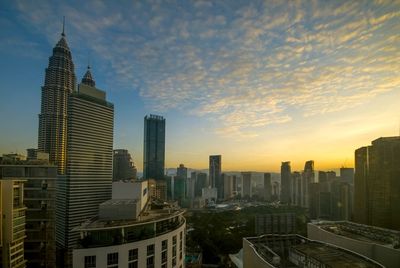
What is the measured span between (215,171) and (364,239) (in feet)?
205

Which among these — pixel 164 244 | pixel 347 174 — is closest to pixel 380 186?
pixel 164 244

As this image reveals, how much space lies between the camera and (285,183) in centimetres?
5844

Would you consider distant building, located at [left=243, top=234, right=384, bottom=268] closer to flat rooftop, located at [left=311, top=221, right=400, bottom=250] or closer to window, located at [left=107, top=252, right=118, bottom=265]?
flat rooftop, located at [left=311, top=221, right=400, bottom=250]

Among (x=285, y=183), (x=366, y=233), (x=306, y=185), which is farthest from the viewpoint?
(x=285, y=183)

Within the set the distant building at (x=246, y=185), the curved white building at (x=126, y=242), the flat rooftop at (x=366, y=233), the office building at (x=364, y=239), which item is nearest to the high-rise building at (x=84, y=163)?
the curved white building at (x=126, y=242)

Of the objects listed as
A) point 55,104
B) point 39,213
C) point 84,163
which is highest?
point 55,104

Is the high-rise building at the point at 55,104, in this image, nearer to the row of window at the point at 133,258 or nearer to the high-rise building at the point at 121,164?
the high-rise building at the point at 121,164

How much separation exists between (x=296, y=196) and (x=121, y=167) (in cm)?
3422

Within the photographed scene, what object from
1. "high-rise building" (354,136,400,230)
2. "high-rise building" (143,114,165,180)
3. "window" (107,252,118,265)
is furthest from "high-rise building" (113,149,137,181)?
"window" (107,252,118,265)

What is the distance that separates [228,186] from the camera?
254 ft

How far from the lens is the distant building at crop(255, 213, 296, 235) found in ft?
91.8

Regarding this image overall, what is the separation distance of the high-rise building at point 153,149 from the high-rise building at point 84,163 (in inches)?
1094

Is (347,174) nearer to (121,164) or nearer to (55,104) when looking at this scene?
(121,164)

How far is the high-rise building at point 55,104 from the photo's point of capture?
4275 centimetres
